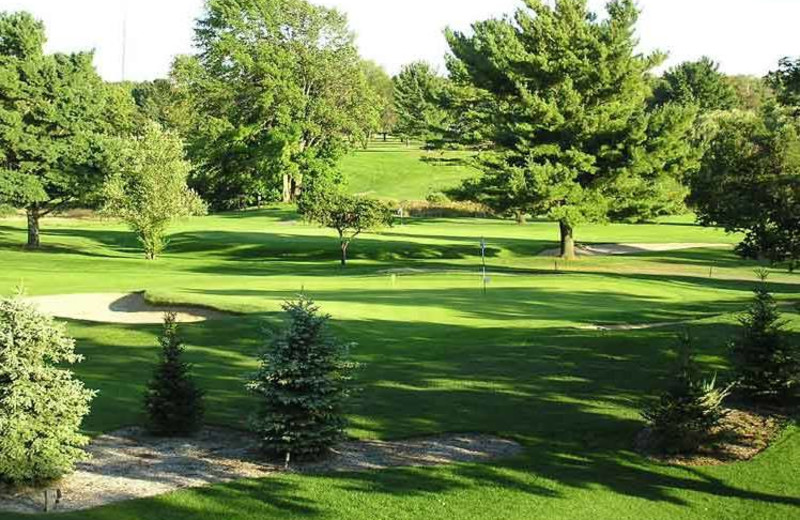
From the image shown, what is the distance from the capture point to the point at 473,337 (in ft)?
76.7

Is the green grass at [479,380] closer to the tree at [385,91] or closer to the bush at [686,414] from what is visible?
the bush at [686,414]

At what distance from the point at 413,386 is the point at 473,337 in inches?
180

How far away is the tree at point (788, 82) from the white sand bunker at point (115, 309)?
1680 cm

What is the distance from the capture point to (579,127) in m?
49.2

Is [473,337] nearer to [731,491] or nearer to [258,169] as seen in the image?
[731,491]

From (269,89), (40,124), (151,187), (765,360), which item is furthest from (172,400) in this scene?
(269,89)

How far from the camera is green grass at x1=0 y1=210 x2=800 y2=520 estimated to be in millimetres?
13180


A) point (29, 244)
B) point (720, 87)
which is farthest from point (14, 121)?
point (720, 87)

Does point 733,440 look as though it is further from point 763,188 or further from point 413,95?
point 413,95

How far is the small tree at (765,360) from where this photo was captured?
17188 millimetres

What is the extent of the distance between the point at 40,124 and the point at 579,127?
3573 cm

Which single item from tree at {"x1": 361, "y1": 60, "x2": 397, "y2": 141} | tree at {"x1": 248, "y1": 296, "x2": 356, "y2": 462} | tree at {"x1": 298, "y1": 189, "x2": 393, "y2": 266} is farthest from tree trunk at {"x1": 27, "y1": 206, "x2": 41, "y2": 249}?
tree at {"x1": 361, "y1": 60, "x2": 397, "y2": 141}

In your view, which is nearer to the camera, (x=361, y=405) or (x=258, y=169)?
(x=361, y=405)

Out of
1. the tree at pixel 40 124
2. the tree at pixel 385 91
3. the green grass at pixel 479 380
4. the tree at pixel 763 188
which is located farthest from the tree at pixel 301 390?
the tree at pixel 385 91
